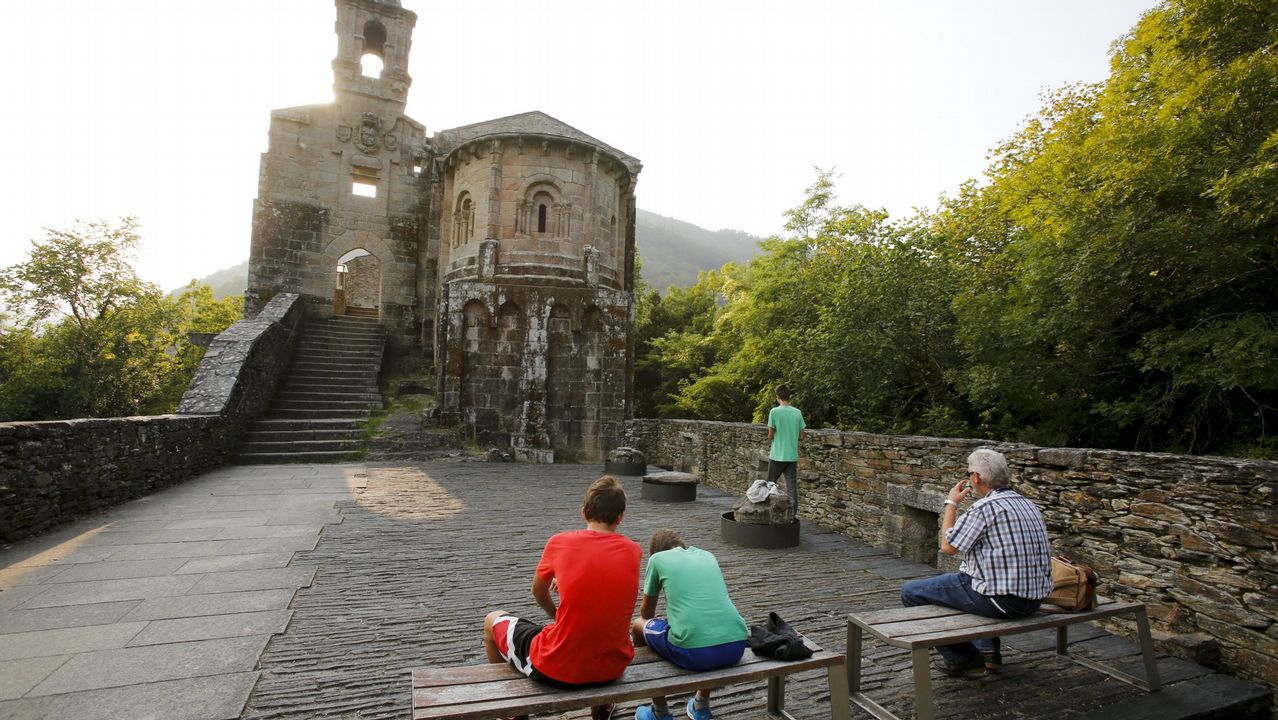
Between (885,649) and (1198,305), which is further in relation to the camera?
(1198,305)

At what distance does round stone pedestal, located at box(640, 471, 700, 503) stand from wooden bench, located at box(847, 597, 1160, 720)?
5726 mm

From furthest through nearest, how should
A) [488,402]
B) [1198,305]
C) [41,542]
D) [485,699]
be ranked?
[488,402], [1198,305], [41,542], [485,699]

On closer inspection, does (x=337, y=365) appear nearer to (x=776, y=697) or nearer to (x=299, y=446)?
(x=299, y=446)

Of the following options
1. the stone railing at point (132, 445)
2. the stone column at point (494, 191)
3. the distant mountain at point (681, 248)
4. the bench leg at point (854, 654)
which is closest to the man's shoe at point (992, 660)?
the bench leg at point (854, 654)

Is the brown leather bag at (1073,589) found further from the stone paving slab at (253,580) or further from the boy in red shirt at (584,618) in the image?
the stone paving slab at (253,580)

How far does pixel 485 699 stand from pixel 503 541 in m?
4.24

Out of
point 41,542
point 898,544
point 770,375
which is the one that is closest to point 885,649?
point 898,544

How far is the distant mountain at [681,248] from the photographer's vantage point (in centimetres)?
8838

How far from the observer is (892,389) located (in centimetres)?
1093

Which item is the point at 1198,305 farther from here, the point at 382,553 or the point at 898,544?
the point at 382,553

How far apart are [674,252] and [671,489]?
9588 cm

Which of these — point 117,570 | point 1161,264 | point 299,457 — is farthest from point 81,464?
point 1161,264

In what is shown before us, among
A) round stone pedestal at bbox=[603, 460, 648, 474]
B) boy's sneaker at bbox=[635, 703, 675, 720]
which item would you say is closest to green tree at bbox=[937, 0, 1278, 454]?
round stone pedestal at bbox=[603, 460, 648, 474]

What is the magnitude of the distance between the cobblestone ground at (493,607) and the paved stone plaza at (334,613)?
0.6 inches
